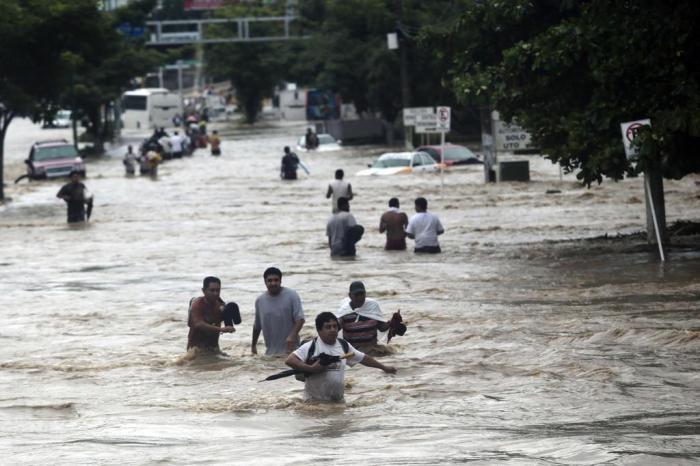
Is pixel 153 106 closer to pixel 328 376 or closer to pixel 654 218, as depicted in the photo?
pixel 654 218

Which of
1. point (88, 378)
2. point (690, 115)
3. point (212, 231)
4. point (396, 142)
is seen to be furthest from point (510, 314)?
point (396, 142)

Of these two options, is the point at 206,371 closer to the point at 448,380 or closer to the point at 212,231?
the point at 448,380

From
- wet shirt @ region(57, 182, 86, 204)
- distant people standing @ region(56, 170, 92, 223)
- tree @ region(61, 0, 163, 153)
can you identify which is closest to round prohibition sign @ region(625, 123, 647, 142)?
distant people standing @ region(56, 170, 92, 223)

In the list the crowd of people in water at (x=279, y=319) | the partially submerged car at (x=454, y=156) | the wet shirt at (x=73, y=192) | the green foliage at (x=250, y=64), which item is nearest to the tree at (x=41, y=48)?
the wet shirt at (x=73, y=192)

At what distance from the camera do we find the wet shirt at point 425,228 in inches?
1101

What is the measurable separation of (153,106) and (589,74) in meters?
87.2

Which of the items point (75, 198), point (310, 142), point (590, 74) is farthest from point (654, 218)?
point (310, 142)

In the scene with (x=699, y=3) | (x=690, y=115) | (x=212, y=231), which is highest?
(x=699, y=3)

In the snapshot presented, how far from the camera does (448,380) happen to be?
635 inches

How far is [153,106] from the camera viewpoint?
111 metres

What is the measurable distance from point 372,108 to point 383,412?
71.6 metres

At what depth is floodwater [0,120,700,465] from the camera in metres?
12.8

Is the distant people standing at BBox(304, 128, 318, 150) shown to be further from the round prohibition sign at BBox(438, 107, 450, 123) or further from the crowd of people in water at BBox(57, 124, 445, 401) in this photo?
the crowd of people in water at BBox(57, 124, 445, 401)

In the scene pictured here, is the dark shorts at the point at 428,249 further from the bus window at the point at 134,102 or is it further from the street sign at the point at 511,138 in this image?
the bus window at the point at 134,102
